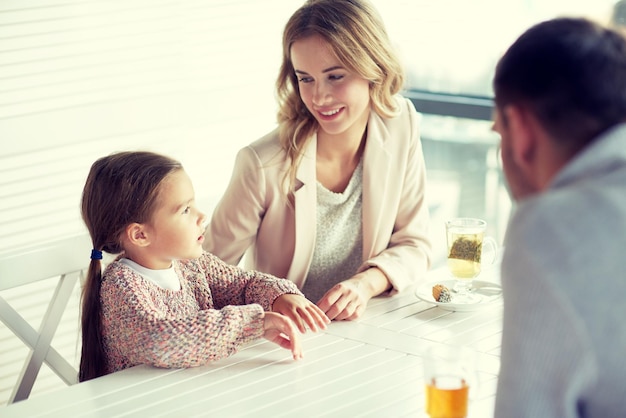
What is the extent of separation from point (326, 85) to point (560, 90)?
1450 mm

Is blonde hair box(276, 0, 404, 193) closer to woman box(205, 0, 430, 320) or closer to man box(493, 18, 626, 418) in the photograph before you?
woman box(205, 0, 430, 320)

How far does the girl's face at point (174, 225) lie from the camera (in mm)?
2041

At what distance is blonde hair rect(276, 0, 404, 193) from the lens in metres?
2.41

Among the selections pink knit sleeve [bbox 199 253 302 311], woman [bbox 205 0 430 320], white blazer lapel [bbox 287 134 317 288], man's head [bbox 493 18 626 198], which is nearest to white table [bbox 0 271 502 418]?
pink knit sleeve [bbox 199 253 302 311]

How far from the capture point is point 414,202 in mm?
2656

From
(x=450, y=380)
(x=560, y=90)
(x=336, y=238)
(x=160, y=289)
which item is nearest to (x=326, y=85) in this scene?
(x=336, y=238)

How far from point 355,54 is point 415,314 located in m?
0.78

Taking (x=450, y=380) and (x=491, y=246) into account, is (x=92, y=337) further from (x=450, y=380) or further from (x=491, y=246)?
(x=491, y=246)

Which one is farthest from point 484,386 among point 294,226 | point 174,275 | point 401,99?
point 401,99

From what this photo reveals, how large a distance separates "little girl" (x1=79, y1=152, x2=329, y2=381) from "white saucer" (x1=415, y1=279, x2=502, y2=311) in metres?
0.32

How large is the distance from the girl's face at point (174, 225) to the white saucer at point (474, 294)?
0.60 m

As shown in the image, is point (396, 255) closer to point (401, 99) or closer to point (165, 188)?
point (401, 99)

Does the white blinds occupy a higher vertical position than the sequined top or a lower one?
higher

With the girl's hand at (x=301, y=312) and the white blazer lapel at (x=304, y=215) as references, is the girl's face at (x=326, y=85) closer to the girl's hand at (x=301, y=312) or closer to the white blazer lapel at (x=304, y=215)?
the white blazer lapel at (x=304, y=215)
